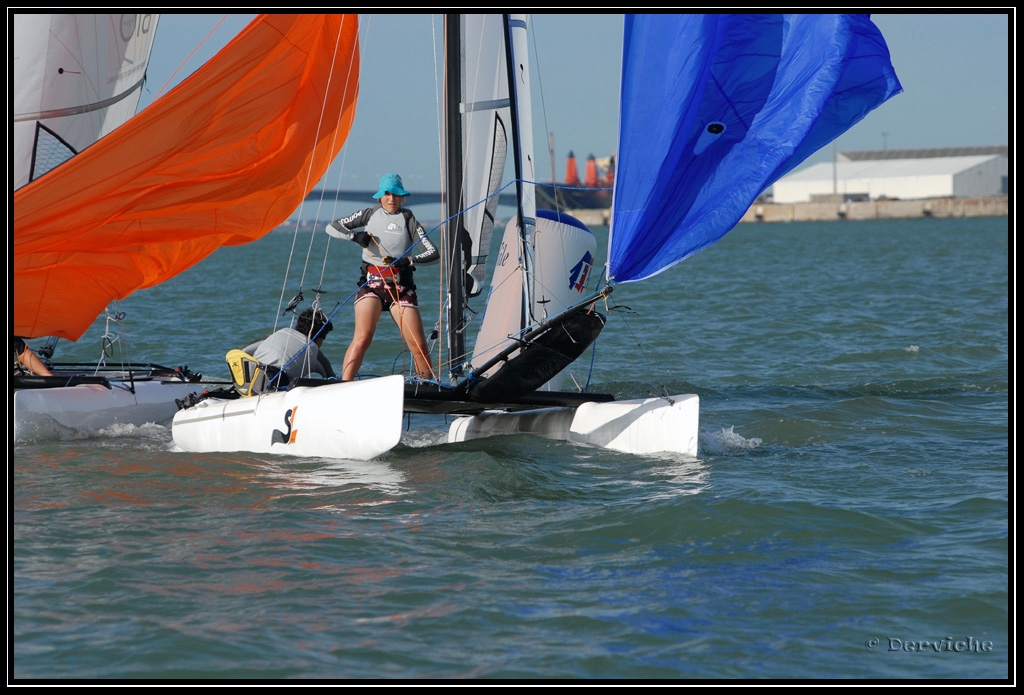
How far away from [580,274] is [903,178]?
84.3m

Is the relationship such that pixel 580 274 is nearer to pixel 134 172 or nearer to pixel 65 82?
pixel 134 172

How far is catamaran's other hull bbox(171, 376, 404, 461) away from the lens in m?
6.42

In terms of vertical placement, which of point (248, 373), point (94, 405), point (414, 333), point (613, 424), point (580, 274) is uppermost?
point (580, 274)

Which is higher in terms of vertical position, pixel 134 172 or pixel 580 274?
pixel 134 172

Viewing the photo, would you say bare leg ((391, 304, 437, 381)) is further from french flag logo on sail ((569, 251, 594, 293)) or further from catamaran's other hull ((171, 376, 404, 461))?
french flag logo on sail ((569, 251, 594, 293))

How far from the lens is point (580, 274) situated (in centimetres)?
793

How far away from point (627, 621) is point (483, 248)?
4323 mm

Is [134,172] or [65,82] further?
[65,82]

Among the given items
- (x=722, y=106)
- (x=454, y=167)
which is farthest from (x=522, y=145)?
(x=722, y=106)

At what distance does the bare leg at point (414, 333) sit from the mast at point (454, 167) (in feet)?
0.60

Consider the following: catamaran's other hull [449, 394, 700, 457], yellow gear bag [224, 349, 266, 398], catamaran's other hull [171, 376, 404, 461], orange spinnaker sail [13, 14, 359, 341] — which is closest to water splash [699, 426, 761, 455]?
catamaran's other hull [449, 394, 700, 457]

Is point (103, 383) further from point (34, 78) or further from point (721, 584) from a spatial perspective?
point (721, 584)

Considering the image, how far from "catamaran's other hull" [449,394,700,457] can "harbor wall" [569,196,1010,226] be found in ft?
238
